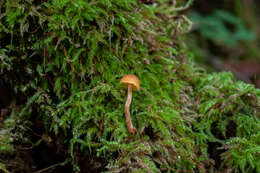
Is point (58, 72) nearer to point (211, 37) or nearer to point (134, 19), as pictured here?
point (134, 19)

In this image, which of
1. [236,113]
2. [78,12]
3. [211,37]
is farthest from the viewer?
[211,37]

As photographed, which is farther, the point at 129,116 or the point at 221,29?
the point at 221,29

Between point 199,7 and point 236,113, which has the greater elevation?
point 199,7

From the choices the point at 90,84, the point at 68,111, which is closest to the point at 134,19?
the point at 90,84

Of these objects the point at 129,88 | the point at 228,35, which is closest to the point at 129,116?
the point at 129,88

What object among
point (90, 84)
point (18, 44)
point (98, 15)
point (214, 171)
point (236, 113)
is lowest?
point (214, 171)

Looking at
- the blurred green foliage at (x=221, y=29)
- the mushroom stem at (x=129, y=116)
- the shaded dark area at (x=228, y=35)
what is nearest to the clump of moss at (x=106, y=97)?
the mushroom stem at (x=129, y=116)

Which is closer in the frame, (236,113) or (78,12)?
(78,12)

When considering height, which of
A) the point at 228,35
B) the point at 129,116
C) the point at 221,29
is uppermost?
the point at 129,116

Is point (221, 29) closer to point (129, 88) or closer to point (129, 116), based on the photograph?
point (129, 88)
